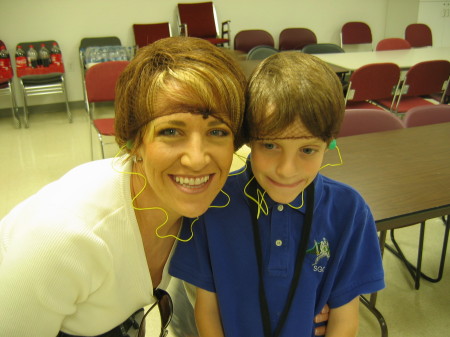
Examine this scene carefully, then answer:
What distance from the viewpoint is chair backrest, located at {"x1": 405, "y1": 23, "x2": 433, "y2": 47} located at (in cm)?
661

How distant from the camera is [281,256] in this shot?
0.96 m

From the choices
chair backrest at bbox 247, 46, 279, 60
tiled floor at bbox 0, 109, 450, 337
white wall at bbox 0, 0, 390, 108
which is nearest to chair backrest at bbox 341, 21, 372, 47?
white wall at bbox 0, 0, 390, 108

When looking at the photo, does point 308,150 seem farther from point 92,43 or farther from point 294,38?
point 294,38

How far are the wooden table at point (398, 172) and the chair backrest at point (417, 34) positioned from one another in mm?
5269

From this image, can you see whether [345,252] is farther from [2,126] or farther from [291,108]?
[2,126]

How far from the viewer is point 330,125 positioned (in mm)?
867

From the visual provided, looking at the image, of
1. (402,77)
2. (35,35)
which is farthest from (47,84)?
(402,77)

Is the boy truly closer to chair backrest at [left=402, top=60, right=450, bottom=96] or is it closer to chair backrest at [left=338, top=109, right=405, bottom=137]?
chair backrest at [left=338, top=109, right=405, bottom=137]

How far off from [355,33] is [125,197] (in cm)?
661

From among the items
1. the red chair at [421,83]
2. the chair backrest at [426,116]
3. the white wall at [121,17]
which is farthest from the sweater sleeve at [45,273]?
the white wall at [121,17]

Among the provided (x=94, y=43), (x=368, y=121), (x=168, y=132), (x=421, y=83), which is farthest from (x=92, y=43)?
(x=168, y=132)

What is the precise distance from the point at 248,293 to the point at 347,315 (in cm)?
29

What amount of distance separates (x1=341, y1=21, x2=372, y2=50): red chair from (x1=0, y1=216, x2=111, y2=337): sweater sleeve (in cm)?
660

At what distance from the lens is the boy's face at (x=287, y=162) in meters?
0.86
